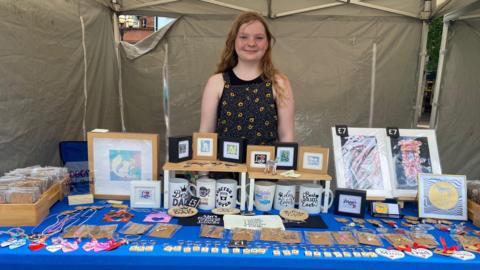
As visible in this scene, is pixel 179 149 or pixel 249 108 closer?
pixel 179 149

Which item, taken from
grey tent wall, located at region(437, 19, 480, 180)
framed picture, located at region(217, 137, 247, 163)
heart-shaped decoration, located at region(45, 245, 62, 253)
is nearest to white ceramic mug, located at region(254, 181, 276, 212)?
framed picture, located at region(217, 137, 247, 163)

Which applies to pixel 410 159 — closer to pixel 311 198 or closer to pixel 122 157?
pixel 311 198

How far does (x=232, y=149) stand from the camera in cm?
128

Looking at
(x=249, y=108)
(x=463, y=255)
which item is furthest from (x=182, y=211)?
(x=463, y=255)

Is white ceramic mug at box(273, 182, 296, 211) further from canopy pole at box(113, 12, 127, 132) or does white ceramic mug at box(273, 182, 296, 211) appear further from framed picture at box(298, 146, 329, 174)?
canopy pole at box(113, 12, 127, 132)

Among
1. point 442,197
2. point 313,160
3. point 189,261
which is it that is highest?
point 313,160

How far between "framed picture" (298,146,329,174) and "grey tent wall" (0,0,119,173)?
1404 millimetres

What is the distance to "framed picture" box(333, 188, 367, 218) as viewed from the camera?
1.18 metres

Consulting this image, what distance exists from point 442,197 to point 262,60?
886 millimetres

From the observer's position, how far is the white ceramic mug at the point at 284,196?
121 cm

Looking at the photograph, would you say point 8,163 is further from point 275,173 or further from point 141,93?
point 141,93

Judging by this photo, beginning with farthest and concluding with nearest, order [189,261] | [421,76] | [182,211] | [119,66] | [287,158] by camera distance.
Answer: [119,66]
[421,76]
[287,158]
[182,211]
[189,261]

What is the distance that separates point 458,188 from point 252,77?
0.90 meters

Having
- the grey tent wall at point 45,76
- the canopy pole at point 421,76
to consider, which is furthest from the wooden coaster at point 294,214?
the canopy pole at point 421,76
